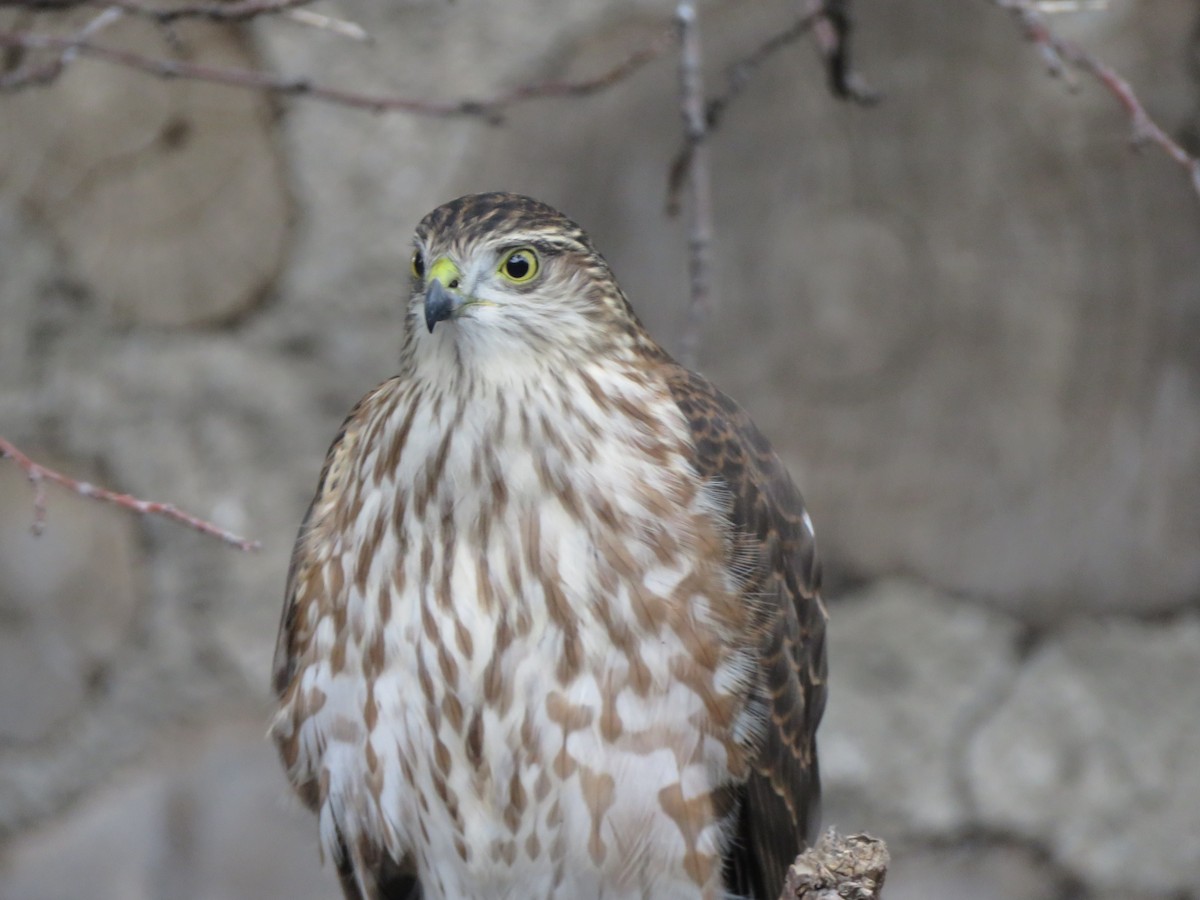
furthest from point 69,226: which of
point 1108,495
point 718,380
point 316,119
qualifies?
point 1108,495

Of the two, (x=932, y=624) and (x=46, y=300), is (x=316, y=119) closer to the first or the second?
(x=46, y=300)

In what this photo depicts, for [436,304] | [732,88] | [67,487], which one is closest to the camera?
[67,487]

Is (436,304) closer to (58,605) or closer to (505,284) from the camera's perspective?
(505,284)

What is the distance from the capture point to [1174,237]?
2926mm

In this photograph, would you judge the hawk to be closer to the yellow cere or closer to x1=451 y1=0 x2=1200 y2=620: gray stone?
the yellow cere

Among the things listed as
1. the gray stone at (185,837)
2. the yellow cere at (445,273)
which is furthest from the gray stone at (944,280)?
the gray stone at (185,837)

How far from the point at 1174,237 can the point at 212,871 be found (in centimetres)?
223

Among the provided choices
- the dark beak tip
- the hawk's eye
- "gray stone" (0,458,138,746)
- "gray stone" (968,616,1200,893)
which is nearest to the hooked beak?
the dark beak tip

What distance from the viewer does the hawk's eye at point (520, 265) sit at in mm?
2148

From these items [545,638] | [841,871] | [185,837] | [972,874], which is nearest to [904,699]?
[972,874]

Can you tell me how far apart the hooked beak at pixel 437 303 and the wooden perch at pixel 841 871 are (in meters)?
0.85

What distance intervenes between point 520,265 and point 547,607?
1.56 ft

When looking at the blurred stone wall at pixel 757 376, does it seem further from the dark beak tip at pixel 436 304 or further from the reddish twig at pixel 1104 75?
the dark beak tip at pixel 436 304

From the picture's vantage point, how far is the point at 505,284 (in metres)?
2.14
